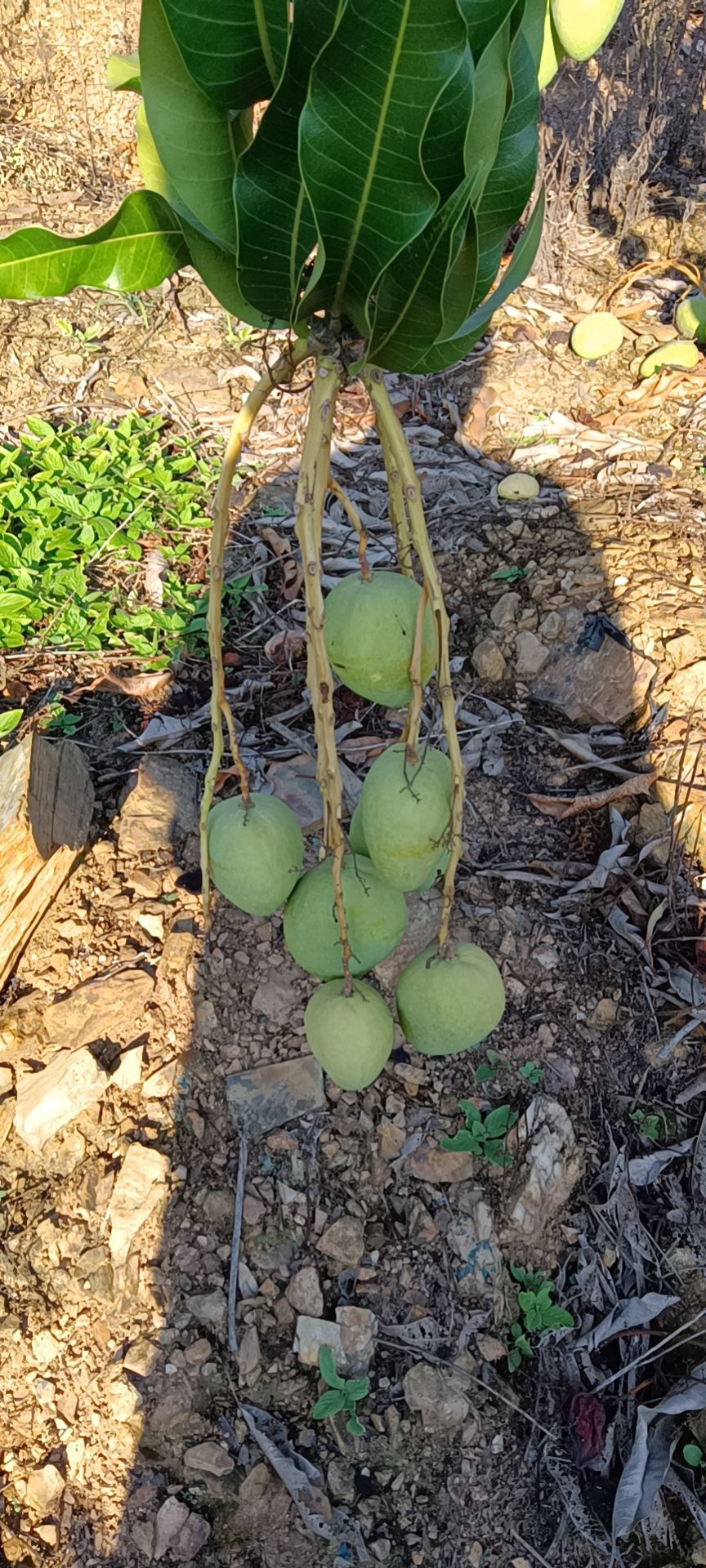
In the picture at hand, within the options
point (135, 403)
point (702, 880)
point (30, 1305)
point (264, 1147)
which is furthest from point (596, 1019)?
point (135, 403)

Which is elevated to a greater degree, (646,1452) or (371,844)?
(371,844)

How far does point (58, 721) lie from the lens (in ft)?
8.84

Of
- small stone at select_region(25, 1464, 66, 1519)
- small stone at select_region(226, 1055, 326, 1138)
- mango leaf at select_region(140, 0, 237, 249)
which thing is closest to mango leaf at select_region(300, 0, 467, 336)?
mango leaf at select_region(140, 0, 237, 249)

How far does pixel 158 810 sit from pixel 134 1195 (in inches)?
33.4

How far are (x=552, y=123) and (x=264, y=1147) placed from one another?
486 centimetres

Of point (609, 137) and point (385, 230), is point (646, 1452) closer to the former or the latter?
point (385, 230)

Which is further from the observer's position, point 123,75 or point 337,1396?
point 337,1396

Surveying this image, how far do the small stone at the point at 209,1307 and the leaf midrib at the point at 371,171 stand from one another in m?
1.73

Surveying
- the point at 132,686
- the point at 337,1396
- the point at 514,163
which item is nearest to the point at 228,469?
the point at 514,163

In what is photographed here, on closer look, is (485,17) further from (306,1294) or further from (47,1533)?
(47,1533)

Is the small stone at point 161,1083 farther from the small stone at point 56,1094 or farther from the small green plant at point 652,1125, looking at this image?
the small green plant at point 652,1125

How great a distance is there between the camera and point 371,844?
1.04 m

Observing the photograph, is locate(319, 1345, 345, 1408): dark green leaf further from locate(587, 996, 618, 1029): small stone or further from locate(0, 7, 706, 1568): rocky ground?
locate(587, 996, 618, 1029): small stone

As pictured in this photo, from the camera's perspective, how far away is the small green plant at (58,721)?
269cm
